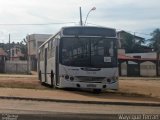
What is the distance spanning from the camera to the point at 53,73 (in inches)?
1100

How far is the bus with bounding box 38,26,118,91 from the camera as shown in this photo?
83.0 feet

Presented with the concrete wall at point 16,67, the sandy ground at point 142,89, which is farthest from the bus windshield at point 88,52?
the concrete wall at point 16,67

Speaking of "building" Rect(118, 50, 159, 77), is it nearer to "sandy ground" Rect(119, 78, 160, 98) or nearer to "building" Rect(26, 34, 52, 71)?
"building" Rect(26, 34, 52, 71)

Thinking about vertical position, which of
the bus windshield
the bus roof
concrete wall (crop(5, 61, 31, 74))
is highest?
the bus roof

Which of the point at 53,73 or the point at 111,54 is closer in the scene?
the point at 111,54

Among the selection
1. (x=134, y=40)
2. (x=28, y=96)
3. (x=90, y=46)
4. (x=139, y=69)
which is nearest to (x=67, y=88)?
(x=90, y=46)

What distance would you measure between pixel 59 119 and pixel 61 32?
12.5m

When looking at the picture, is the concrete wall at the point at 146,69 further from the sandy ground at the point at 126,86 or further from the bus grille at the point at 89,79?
the bus grille at the point at 89,79

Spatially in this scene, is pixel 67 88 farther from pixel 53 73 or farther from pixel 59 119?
pixel 59 119

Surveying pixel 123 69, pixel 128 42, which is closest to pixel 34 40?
pixel 128 42

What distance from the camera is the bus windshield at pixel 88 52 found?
2538 cm

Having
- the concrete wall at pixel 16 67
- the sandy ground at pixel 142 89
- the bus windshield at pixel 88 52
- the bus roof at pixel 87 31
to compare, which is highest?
the bus roof at pixel 87 31

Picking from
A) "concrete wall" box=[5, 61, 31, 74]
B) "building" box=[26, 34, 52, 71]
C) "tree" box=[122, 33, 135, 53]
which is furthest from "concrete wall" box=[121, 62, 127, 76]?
A: "tree" box=[122, 33, 135, 53]

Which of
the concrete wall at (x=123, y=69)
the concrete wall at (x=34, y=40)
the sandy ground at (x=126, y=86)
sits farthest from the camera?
the concrete wall at (x=34, y=40)
